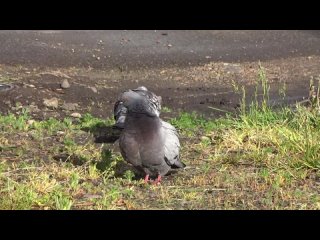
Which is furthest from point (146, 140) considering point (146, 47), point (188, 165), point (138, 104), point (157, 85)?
point (146, 47)

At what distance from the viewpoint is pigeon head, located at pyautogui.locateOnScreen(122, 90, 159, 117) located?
18.8 feet

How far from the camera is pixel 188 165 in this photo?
21.6 feet

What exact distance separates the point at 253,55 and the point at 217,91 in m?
3.65

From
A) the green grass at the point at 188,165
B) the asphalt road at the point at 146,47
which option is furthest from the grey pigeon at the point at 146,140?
the asphalt road at the point at 146,47

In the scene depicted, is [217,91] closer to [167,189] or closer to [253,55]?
[253,55]

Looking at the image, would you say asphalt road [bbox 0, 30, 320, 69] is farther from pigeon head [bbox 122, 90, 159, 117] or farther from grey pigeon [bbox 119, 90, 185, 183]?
grey pigeon [bbox 119, 90, 185, 183]

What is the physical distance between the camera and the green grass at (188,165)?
520 cm

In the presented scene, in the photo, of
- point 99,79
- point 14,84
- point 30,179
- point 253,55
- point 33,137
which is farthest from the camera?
point 253,55

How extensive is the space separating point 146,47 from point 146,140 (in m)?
8.98

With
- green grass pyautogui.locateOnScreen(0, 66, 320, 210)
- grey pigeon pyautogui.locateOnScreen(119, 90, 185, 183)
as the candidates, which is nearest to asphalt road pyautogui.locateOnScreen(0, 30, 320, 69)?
green grass pyautogui.locateOnScreen(0, 66, 320, 210)

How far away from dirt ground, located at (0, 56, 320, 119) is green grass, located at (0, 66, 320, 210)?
0.84m

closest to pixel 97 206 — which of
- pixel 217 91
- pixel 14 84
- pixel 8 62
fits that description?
pixel 14 84

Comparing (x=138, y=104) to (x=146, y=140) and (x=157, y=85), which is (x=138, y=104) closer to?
(x=146, y=140)

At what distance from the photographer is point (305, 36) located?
16.3 m
